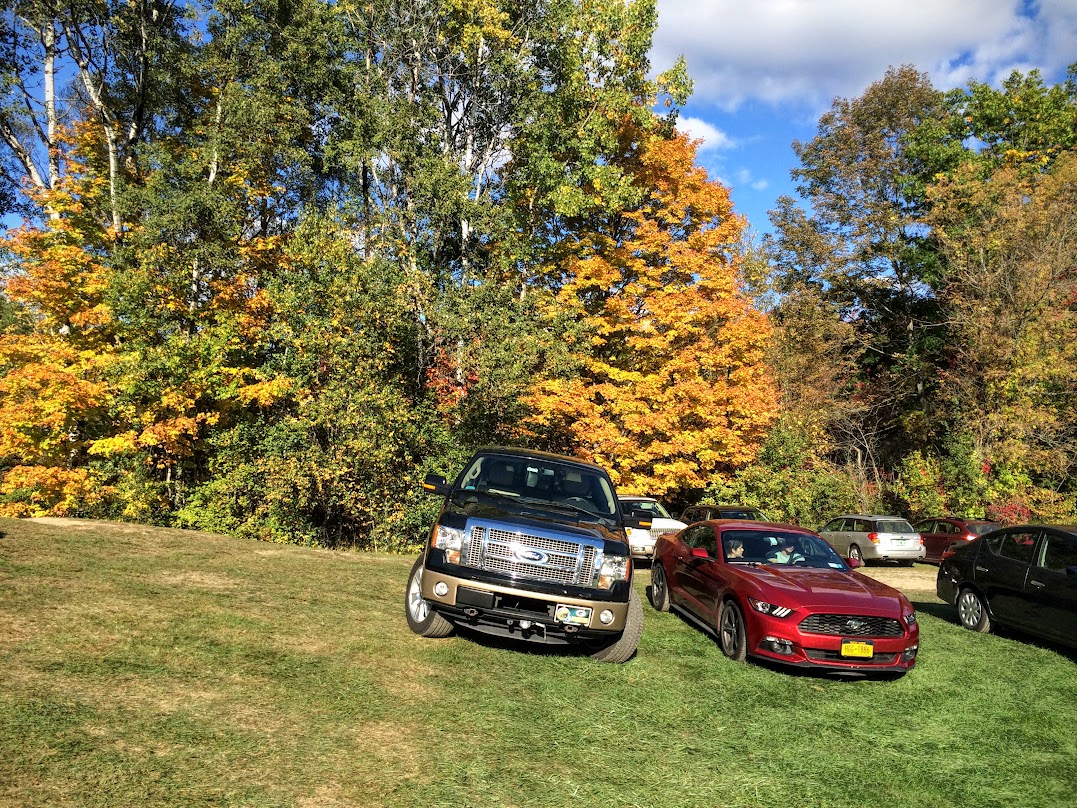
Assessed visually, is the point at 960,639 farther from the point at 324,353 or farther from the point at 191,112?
the point at 191,112

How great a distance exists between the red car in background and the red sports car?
50.4 ft

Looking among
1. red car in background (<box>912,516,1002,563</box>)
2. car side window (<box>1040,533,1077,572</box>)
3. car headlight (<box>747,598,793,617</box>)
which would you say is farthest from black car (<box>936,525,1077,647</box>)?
red car in background (<box>912,516,1002,563</box>)

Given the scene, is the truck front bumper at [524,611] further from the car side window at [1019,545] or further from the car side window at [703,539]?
the car side window at [1019,545]

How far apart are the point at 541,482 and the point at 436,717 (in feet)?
10.0

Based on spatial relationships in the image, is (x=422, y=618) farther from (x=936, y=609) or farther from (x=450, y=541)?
(x=936, y=609)

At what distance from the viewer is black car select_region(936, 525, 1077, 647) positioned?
7945mm

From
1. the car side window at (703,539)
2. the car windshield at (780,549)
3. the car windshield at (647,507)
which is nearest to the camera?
the car windshield at (780,549)

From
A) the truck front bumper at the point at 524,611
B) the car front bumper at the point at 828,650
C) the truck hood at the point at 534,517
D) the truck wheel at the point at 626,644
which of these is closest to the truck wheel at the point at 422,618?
the truck front bumper at the point at 524,611

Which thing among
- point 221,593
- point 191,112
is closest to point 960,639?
point 221,593

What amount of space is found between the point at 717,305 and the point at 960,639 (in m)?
14.4

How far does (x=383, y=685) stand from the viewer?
17.5 ft

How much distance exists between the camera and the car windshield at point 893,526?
66.5 ft

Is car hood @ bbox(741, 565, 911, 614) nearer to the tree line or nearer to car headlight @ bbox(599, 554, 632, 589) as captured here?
car headlight @ bbox(599, 554, 632, 589)

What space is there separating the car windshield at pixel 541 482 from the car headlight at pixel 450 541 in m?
1.01
